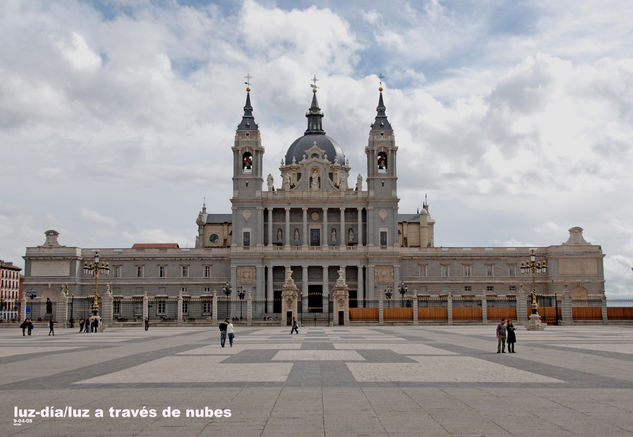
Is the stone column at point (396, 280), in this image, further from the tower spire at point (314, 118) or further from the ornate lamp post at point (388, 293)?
the tower spire at point (314, 118)

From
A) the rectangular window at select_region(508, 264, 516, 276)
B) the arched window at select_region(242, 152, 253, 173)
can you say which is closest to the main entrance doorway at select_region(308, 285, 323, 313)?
the arched window at select_region(242, 152, 253, 173)

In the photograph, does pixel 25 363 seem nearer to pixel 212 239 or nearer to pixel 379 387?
pixel 379 387

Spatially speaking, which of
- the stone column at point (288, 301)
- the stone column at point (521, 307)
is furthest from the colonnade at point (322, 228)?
the stone column at point (521, 307)

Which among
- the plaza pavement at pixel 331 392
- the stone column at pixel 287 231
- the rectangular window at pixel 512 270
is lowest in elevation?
the plaza pavement at pixel 331 392

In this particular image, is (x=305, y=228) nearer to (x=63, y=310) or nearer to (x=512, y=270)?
(x=512, y=270)

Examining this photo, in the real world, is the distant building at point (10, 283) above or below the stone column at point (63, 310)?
above

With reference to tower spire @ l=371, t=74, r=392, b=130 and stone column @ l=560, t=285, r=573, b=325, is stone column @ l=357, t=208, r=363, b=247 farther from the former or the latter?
stone column @ l=560, t=285, r=573, b=325

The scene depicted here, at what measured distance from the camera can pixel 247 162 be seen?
99.0 m

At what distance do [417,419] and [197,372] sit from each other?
32.9 feet

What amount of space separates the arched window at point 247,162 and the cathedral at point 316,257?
0.14 meters

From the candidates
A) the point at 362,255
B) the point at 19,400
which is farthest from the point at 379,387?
the point at 362,255

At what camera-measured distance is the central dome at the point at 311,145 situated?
367 feet

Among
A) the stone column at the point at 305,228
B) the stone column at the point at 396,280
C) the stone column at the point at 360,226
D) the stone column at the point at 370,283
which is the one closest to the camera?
the stone column at the point at 396,280

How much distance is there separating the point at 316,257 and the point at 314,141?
21883 millimetres
